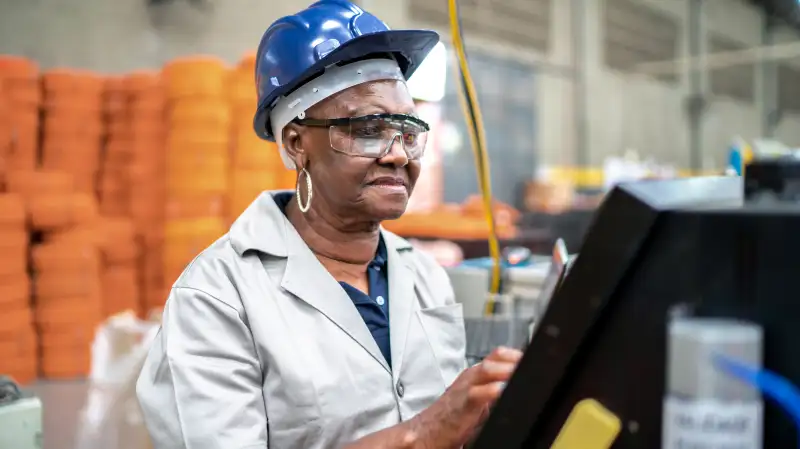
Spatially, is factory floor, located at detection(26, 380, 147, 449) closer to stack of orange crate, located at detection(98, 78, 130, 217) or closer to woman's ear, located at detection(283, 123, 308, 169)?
stack of orange crate, located at detection(98, 78, 130, 217)

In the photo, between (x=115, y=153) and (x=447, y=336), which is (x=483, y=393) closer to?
(x=447, y=336)

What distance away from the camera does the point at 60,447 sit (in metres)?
3.25

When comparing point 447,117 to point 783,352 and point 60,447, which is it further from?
point 783,352

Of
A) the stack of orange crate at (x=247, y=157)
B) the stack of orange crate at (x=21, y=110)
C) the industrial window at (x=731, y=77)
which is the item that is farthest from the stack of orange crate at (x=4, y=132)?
the industrial window at (x=731, y=77)

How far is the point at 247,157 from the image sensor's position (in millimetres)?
3867

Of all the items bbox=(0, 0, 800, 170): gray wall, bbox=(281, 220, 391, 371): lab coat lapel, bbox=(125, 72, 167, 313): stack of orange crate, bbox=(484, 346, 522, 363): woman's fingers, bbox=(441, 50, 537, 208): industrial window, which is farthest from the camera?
bbox=(441, 50, 537, 208): industrial window

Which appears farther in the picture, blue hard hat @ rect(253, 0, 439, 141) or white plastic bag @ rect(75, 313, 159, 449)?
white plastic bag @ rect(75, 313, 159, 449)

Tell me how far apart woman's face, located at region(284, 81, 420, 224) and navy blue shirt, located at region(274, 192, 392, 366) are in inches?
5.9

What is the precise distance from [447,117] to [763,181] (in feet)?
28.3

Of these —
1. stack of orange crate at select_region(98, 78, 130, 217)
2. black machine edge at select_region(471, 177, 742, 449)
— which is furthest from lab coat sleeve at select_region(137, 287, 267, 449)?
stack of orange crate at select_region(98, 78, 130, 217)

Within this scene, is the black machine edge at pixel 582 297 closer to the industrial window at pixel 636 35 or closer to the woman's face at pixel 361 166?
the woman's face at pixel 361 166

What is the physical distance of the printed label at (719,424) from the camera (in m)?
0.51

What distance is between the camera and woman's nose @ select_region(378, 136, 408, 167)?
1.34m

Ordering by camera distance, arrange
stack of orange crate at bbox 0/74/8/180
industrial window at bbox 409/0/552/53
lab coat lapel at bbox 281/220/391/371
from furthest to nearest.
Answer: industrial window at bbox 409/0/552/53 → stack of orange crate at bbox 0/74/8/180 → lab coat lapel at bbox 281/220/391/371
